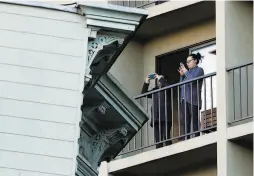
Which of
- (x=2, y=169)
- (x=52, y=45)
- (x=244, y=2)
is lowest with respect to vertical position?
(x=2, y=169)

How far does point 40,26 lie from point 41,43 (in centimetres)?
27

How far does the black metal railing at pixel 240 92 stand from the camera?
38188 mm

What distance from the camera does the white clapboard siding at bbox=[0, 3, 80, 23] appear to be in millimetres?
30531

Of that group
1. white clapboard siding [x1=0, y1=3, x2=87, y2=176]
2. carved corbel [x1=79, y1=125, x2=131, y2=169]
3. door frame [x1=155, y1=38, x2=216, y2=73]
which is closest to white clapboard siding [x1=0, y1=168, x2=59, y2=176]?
white clapboard siding [x1=0, y1=3, x2=87, y2=176]

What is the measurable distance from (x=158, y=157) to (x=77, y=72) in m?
8.95

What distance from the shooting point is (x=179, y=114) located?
3912 cm

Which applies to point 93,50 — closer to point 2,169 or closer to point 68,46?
point 68,46

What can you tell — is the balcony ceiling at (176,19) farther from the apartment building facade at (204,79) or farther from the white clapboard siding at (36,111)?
the white clapboard siding at (36,111)

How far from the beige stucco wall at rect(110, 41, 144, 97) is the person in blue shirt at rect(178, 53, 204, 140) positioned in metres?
3.26

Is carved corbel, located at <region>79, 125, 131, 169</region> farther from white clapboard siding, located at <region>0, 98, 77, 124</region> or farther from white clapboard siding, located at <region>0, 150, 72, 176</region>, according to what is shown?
white clapboard siding, located at <region>0, 150, 72, 176</region>

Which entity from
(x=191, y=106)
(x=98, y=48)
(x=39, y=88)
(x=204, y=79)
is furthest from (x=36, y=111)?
(x=204, y=79)

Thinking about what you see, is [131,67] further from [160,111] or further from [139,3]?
[160,111]

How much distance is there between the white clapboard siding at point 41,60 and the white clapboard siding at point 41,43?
0.06 m

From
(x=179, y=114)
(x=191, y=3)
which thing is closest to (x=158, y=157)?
(x=179, y=114)
